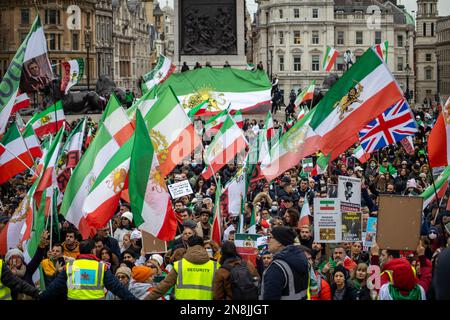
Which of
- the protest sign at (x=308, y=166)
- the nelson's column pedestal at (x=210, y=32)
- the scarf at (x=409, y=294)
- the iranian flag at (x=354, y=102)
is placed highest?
the nelson's column pedestal at (x=210, y=32)

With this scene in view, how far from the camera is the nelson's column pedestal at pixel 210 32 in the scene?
4919 centimetres

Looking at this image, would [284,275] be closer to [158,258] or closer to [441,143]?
[158,258]

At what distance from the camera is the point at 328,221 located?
38.3 ft

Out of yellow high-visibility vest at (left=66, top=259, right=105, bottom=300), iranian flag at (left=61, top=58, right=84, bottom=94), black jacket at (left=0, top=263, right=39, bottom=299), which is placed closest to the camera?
yellow high-visibility vest at (left=66, top=259, right=105, bottom=300)

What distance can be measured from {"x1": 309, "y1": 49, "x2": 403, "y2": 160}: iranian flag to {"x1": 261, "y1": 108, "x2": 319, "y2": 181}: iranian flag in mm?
1508

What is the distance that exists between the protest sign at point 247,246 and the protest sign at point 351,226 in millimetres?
1082

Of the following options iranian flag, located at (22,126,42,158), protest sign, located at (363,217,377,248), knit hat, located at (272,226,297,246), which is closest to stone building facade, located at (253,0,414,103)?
iranian flag, located at (22,126,42,158)

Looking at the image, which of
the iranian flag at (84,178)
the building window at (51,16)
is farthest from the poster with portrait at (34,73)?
the building window at (51,16)

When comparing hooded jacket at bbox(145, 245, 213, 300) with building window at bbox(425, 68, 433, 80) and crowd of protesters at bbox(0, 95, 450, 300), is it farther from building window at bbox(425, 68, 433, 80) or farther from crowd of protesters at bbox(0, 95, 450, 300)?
building window at bbox(425, 68, 433, 80)

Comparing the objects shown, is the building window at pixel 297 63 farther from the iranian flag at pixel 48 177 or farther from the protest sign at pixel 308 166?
the iranian flag at pixel 48 177

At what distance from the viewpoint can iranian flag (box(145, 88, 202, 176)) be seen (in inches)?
628

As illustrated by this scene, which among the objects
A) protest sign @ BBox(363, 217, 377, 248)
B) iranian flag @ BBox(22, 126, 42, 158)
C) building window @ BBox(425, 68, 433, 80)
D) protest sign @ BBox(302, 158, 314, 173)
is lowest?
building window @ BBox(425, 68, 433, 80)

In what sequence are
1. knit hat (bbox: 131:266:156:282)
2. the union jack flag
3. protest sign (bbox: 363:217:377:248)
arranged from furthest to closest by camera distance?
the union jack flag, protest sign (bbox: 363:217:377:248), knit hat (bbox: 131:266:156:282)
